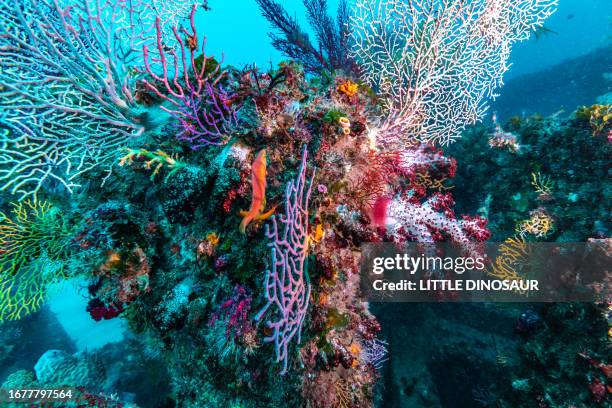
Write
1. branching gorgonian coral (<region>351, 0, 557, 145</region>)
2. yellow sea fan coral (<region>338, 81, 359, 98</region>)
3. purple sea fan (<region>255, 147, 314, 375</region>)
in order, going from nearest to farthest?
purple sea fan (<region>255, 147, 314, 375</region>), yellow sea fan coral (<region>338, 81, 359, 98</region>), branching gorgonian coral (<region>351, 0, 557, 145</region>)

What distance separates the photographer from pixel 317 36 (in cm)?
701

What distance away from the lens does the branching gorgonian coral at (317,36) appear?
6625mm

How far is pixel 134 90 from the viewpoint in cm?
404

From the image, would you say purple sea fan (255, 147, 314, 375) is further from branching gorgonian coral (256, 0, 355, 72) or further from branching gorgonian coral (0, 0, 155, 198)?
branching gorgonian coral (256, 0, 355, 72)

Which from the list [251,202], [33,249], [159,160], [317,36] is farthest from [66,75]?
[317,36]

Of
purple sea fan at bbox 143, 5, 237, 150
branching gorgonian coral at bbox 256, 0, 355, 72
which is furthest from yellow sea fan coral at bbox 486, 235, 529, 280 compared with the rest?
branching gorgonian coral at bbox 256, 0, 355, 72

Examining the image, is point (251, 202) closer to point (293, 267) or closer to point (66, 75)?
point (293, 267)

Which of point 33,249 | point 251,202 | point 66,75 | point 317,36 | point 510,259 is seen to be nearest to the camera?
point 251,202

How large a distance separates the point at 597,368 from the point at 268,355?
10.9ft

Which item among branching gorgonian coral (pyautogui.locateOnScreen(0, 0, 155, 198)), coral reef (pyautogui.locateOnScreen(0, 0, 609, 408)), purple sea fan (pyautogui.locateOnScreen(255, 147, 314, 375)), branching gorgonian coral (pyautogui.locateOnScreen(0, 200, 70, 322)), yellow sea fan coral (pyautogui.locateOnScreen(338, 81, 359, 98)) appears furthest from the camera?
branching gorgonian coral (pyautogui.locateOnScreen(0, 200, 70, 322))

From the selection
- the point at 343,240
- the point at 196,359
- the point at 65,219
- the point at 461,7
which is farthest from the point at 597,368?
the point at 65,219

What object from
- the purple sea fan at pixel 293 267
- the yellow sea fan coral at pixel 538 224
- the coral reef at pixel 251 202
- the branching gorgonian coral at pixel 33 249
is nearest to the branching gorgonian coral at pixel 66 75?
the coral reef at pixel 251 202

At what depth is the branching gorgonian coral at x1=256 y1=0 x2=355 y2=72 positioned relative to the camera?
261 inches

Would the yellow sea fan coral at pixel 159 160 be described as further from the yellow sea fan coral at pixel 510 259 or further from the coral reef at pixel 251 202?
the yellow sea fan coral at pixel 510 259
